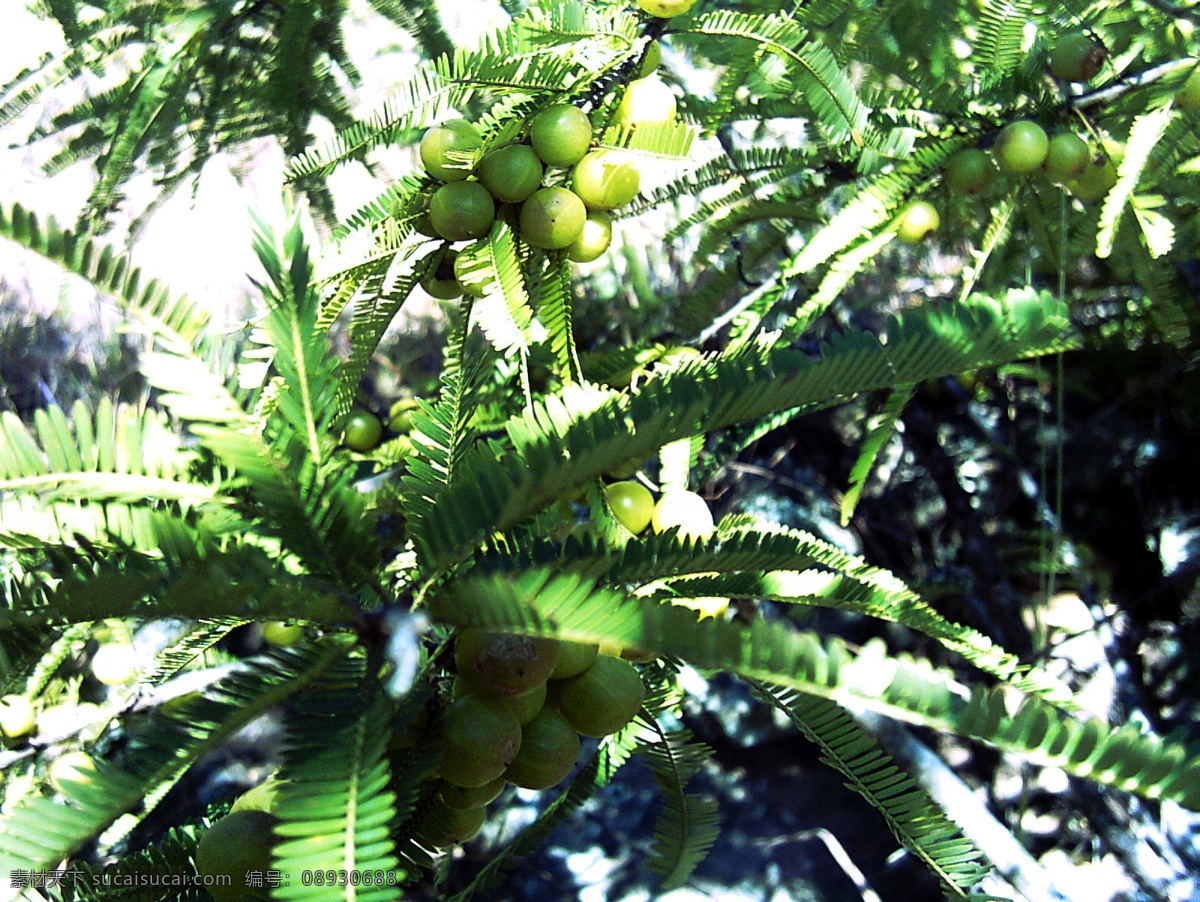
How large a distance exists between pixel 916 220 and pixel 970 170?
3.1 inches

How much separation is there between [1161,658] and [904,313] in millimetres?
1985

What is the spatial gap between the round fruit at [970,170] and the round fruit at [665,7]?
1.16 feet

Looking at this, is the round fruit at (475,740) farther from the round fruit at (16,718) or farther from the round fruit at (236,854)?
the round fruit at (16,718)

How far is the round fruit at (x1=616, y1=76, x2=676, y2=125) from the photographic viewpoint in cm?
70

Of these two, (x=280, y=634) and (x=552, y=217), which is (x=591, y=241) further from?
(x=280, y=634)

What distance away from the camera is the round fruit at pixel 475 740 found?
18.4 inches

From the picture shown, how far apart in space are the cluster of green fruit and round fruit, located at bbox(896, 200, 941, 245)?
1.91ft

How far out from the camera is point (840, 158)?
88 cm

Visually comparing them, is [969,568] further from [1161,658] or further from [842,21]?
[842,21]

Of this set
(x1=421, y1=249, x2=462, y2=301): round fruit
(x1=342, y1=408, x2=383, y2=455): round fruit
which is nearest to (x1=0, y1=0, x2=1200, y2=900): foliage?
(x1=421, y1=249, x2=462, y2=301): round fruit

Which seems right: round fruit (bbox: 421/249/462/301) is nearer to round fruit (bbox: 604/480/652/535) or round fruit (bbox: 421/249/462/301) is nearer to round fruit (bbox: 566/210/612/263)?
round fruit (bbox: 566/210/612/263)

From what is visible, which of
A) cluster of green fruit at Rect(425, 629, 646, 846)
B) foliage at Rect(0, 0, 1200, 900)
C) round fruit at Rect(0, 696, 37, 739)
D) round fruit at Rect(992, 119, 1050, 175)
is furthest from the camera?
round fruit at Rect(0, 696, 37, 739)

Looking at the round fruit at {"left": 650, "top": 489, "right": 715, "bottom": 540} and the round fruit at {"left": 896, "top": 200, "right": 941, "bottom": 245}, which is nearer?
the round fruit at {"left": 650, "top": 489, "right": 715, "bottom": 540}

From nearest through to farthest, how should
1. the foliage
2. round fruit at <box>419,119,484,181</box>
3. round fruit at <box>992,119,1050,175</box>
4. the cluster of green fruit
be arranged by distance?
the foliage
the cluster of green fruit
round fruit at <box>419,119,484,181</box>
round fruit at <box>992,119,1050,175</box>
